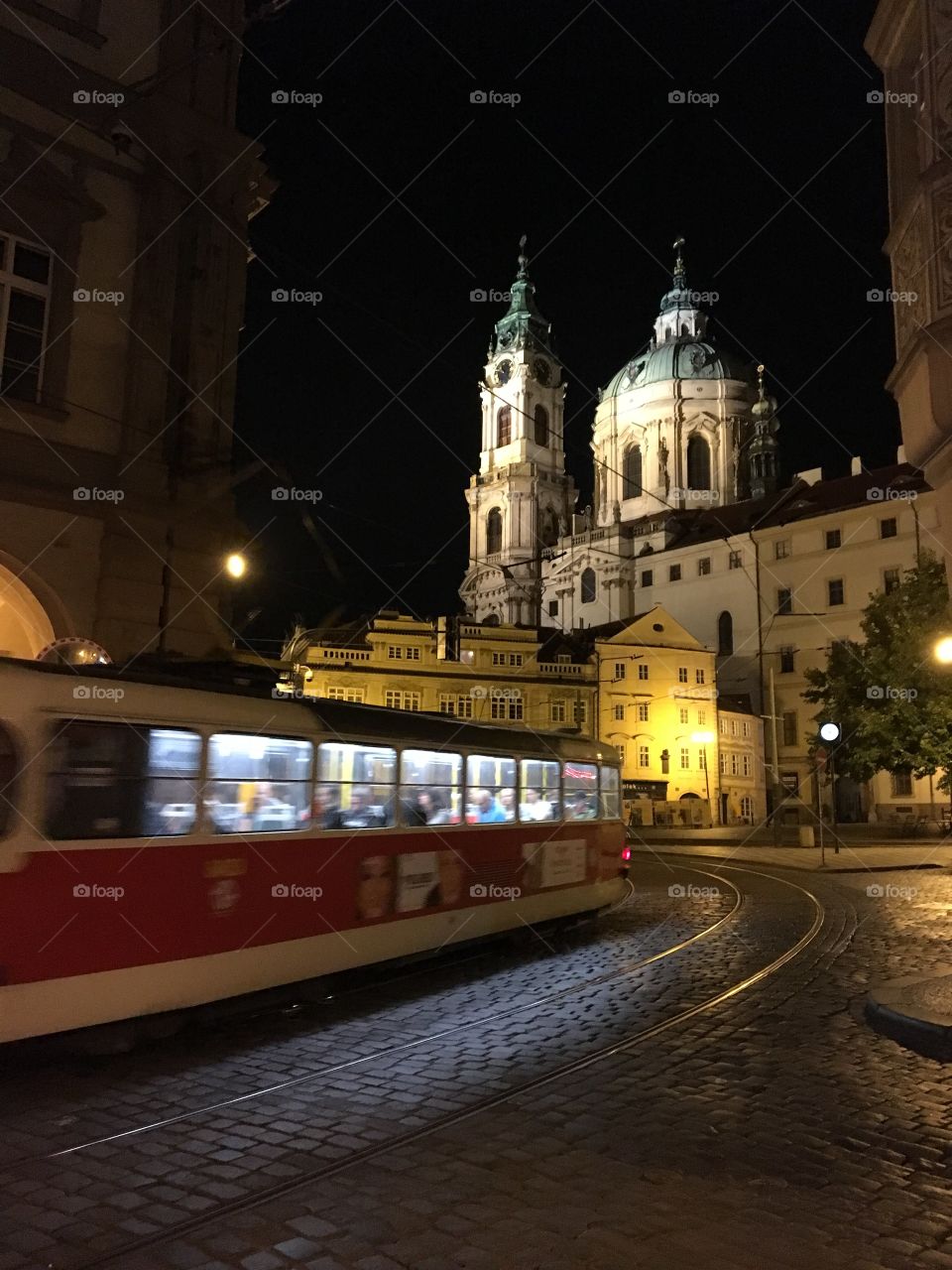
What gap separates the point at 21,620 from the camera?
1499cm

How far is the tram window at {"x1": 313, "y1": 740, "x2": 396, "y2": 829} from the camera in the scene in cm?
913

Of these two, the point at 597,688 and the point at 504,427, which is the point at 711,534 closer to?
the point at 597,688

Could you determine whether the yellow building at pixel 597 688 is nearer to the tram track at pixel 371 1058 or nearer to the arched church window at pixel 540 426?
the arched church window at pixel 540 426

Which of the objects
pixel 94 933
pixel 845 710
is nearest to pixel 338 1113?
pixel 94 933

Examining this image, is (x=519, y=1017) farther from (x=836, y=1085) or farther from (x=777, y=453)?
(x=777, y=453)

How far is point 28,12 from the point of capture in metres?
14.2

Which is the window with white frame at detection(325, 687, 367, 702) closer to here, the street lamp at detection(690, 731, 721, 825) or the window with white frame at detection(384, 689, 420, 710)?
the window with white frame at detection(384, 689, 420, 710)

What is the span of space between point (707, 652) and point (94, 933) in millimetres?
55086

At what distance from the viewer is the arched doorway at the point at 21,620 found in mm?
14031
